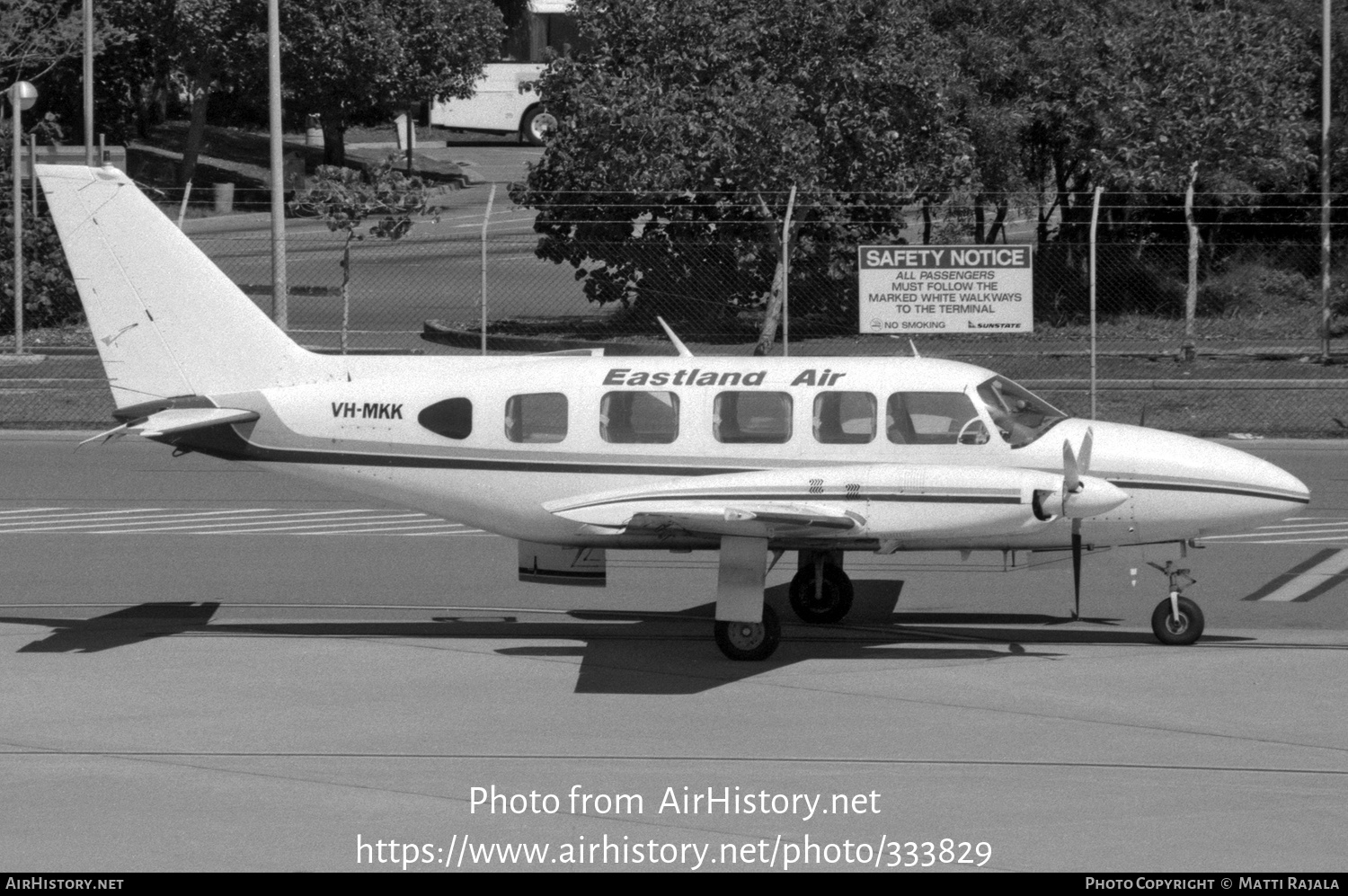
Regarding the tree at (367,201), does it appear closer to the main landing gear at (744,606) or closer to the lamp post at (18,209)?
the lamp post at (18,209)

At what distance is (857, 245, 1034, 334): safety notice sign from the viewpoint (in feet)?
73.3

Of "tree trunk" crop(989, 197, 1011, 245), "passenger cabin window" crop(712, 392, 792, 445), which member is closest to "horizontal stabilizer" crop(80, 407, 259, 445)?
"passenger cabin window" crop(712, 392, 792, 445)

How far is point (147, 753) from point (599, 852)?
121 inches

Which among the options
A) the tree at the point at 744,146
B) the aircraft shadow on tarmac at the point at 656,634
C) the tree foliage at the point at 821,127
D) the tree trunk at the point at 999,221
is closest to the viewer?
the aircraft shadow on tarmac at the point at 656,634

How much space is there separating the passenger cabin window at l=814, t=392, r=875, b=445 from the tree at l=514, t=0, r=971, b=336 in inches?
571

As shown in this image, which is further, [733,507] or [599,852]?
[733,507]

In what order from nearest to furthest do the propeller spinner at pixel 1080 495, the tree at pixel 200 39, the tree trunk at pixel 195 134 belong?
1. the propeller spinner at pixel 1080 495
2. the tree at pixel 200 39
3. the tree trunk at pixel 195 134

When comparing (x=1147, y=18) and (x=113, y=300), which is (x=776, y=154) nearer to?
(x=1147, y=18)

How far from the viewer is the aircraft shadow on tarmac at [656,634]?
1128cm

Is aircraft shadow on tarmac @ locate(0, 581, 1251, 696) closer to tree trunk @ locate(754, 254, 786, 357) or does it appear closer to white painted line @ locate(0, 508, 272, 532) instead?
white painted line @ locate(0, 508, 272, 532)

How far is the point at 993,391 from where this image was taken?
38.9 feet

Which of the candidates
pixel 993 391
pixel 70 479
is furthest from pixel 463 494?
pixel 70 479

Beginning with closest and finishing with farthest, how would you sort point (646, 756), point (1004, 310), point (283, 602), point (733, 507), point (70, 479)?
point (646, 756) → point (733, 507) → point (283, 602) → point (70, 479) → point (1004, 310)

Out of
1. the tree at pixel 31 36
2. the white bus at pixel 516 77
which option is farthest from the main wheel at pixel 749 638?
the white bus at pixel 516 77
